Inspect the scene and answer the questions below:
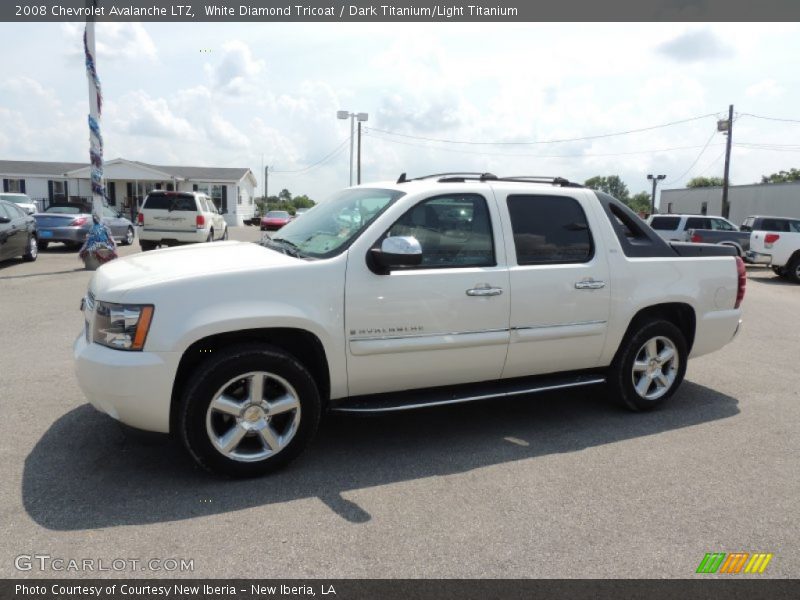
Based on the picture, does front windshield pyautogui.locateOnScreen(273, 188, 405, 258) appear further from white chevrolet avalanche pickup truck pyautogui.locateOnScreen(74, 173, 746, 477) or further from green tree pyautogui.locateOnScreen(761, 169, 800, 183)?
green tree pyautogui.locateOnScreen(761, 169, 800, 183)

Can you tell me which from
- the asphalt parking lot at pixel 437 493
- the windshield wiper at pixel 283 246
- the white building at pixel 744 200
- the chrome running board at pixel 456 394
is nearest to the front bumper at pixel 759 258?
the asphalt parking lot at pixel 437 493

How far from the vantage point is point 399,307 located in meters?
4.11

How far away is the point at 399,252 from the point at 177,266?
1.39 metres

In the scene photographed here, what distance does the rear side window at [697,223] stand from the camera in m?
20.3

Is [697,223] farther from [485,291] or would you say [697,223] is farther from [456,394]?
[456,394]

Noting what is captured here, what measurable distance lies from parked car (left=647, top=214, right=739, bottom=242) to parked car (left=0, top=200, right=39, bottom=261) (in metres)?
17.3

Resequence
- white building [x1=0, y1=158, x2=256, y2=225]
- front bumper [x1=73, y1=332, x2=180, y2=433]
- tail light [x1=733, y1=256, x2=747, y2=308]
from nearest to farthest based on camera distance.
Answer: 1. front bumper [x1=73, y1=332, x2=180, y2=433]
2. tail light [x1=733, y1=256, x2=747, y2=308]
3. white building [x1=0, y1=158, x2=256, y2=225]

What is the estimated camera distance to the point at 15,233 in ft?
46.8

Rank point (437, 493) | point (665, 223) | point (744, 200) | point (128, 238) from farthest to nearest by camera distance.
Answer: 1. point (744, 200)
2. point (128, 238)
3. point (665, 223)
4. point (437, 493)

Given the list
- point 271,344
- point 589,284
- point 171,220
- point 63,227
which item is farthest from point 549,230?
point 63,227

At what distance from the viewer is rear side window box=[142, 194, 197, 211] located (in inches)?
691

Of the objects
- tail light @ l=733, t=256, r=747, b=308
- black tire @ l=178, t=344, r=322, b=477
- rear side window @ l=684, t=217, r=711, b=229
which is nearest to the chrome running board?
black tire @ l=178, t=344, r=322, b=477

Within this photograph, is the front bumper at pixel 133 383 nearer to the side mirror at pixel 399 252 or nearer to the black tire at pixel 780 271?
the side mirror at pixel 399 252

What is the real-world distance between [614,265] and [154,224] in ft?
49.9
